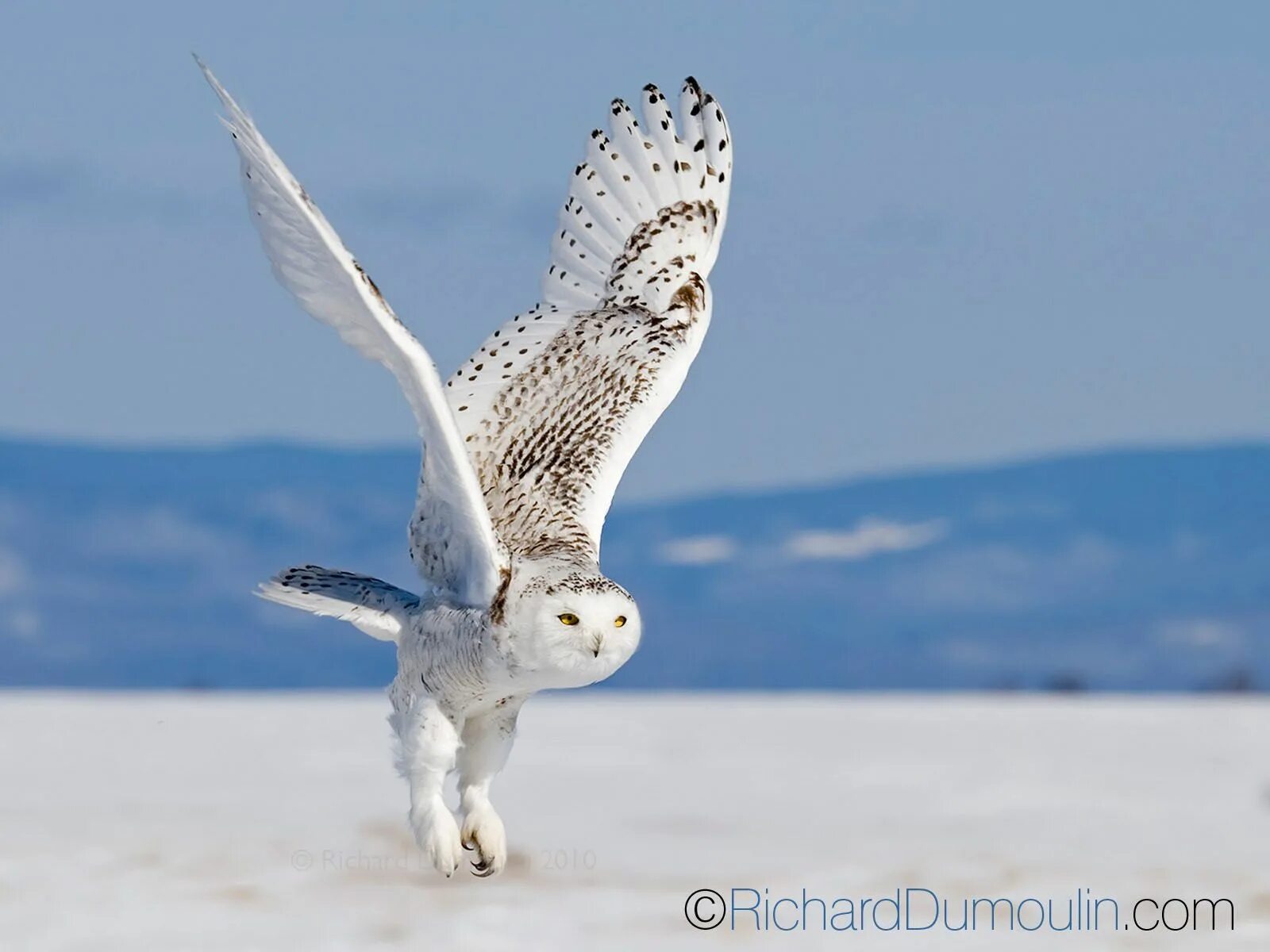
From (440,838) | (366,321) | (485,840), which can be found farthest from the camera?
(485,840)

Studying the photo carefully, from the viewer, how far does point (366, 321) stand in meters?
6.79

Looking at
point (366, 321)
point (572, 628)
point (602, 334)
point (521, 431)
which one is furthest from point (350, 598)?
point (602, 334)

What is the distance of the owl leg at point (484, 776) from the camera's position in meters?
7.57

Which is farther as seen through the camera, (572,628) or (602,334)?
(602,334)

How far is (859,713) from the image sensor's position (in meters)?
13.8

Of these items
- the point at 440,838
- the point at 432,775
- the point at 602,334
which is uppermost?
the point at 602,334

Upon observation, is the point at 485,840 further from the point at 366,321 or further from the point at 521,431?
the point at 366,321

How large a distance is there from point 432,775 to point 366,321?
163 cm

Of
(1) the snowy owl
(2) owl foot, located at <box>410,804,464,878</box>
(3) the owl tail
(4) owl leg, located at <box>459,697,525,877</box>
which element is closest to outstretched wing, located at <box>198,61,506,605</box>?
(1) the snowy owl

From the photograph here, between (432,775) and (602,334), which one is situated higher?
(602,334)

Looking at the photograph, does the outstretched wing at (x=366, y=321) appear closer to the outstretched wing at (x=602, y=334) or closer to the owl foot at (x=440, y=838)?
the outstretched wing at (x=602, y=334)

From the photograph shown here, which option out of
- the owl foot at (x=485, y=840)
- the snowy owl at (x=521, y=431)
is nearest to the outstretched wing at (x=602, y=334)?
the snowy owl at (x=521, y=431)

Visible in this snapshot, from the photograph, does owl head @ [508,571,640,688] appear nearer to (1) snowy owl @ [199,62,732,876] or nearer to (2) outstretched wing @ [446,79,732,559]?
(1) snowy owl @ [199,62,732,876]

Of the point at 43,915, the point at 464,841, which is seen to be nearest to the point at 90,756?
the point at 43,915
